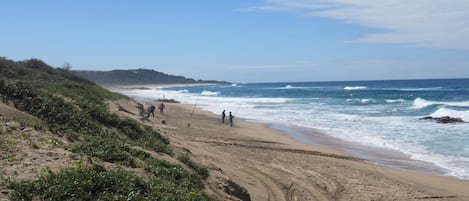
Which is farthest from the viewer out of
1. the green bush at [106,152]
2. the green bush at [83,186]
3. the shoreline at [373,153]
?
the shoreline at [373,153]

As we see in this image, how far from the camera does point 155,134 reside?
41.9 feet

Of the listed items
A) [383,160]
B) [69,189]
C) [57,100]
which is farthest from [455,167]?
[69,189]

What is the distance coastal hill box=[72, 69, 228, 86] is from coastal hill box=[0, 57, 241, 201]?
13597 centimetres

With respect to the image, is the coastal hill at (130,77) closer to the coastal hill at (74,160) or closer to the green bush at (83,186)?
the coastal hill at (74,160)

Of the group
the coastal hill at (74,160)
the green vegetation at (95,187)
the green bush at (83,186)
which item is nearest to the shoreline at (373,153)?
the coastal hill at (74,160)

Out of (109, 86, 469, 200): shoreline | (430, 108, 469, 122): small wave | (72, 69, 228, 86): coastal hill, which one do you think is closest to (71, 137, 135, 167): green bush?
(109, 86, 469, 200): shoreline

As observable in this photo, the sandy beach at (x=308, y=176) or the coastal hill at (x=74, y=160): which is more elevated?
the coastal hill at (x=74, y=160)

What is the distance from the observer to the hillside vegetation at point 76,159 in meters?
5.91

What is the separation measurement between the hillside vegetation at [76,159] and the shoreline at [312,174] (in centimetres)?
213

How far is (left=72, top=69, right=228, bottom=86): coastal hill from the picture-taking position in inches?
6051

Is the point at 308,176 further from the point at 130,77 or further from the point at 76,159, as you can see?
the point at 130,77

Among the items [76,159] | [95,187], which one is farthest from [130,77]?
[95,187]

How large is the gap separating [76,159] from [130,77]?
164 m

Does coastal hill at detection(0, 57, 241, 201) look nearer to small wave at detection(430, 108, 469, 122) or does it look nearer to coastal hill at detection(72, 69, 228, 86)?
small wave at detection(430, 108, 469, 122)
